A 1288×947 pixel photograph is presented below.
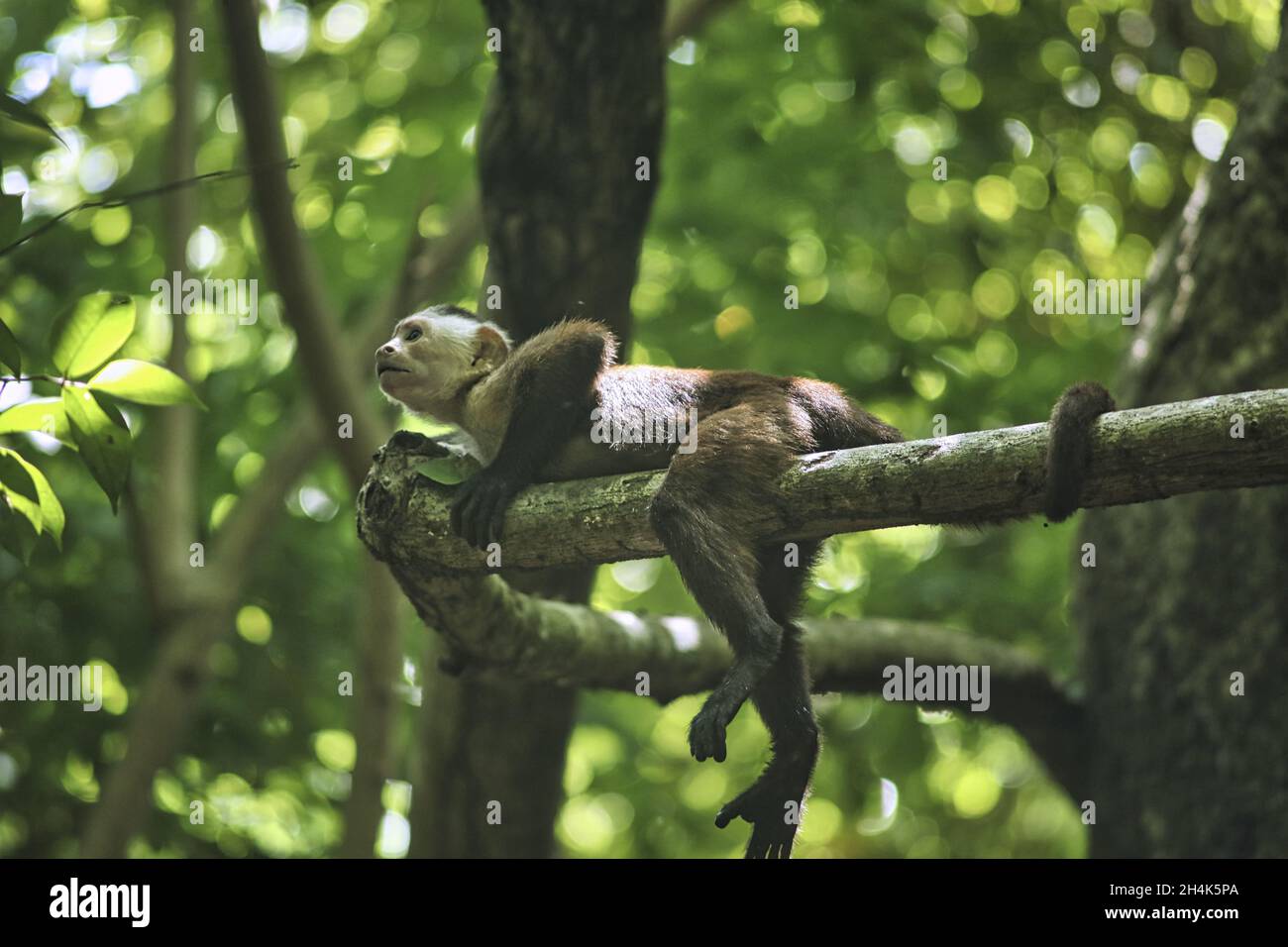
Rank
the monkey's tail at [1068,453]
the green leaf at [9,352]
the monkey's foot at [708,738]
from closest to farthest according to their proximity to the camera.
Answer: the green leaf at [9,352], the monkey's tail at [1068,453], the monkey's foot at [708,738]

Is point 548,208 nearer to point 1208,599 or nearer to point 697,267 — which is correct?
point 697,267

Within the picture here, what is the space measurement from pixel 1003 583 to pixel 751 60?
4.00 meters

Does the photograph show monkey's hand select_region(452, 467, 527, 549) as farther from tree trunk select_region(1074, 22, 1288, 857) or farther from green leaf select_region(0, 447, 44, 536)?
tree trunk select_region(1074, 22, 1288, 857)

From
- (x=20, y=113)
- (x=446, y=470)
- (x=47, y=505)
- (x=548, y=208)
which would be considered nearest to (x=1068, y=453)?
(x=446, y=470)

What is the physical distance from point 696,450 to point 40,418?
231 centimetres

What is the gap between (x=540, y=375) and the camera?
17.1 ft

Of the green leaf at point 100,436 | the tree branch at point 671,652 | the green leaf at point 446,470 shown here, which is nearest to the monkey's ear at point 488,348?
the green leaf at point 446,470

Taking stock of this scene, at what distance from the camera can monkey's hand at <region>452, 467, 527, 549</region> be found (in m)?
4.70

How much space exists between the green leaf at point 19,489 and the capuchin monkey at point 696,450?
5.00 ft

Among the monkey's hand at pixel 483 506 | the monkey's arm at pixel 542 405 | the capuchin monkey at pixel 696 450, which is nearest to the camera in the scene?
the capuchin monkey at pixel 696 450

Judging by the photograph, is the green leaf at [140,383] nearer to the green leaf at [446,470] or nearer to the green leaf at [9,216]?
the green leaf at [9,216]

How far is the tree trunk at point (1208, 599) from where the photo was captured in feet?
22.2
